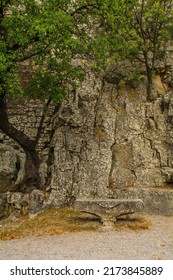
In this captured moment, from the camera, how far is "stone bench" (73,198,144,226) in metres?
9.20

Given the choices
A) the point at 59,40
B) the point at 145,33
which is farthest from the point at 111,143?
the point at 145,33

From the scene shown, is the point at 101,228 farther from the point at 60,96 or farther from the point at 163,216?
the point at 60,96

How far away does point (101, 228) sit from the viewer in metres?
8.98

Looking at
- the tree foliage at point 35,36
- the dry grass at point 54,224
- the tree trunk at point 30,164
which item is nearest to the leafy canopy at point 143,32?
the tree foliage at point 35,36

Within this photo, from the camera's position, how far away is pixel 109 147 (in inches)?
493

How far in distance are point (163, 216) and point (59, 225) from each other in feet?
11.4

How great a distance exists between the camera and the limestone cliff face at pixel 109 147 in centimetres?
1158

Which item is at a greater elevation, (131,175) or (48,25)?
(48,25)

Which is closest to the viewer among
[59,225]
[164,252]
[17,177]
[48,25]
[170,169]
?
[164,252]

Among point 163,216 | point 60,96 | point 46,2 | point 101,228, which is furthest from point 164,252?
point 46,2

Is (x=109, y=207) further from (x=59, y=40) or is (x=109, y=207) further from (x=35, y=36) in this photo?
(x=35, y=36)

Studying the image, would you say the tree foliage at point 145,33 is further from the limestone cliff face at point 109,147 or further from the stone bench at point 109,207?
the stone bench at point 109,207

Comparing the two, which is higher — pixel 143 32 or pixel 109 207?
pixel 143 32

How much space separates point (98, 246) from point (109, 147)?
5.60 m
